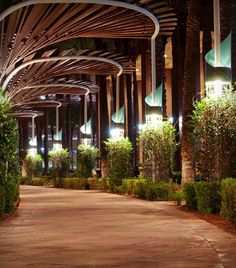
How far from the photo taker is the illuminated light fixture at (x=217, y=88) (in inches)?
574

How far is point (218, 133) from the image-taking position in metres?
14.4

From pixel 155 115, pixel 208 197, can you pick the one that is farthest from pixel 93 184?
pixel 208 197

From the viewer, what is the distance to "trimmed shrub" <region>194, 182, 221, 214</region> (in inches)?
571

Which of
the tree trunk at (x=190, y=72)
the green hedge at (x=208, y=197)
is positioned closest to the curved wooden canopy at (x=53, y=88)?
the tree trunk at (x=190, y=72)

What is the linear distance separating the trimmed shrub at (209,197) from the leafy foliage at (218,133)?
1.08ft

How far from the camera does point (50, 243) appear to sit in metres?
10.4

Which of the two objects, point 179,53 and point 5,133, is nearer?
point 5,133

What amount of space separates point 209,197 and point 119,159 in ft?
43.9

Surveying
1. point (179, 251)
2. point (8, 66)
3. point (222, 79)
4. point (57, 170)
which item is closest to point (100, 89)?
point (57, 170)

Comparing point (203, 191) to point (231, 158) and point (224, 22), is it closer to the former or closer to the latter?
point (231, 158)

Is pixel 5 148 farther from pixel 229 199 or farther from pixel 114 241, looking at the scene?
pixel 114 241

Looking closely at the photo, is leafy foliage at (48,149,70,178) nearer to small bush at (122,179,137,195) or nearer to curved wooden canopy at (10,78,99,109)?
curved wooden canopy at (10,78,99,109)

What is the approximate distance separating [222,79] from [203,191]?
8.29 ft

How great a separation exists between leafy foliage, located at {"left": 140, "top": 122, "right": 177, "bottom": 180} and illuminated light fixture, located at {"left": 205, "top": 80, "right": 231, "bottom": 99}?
683 centimetres
